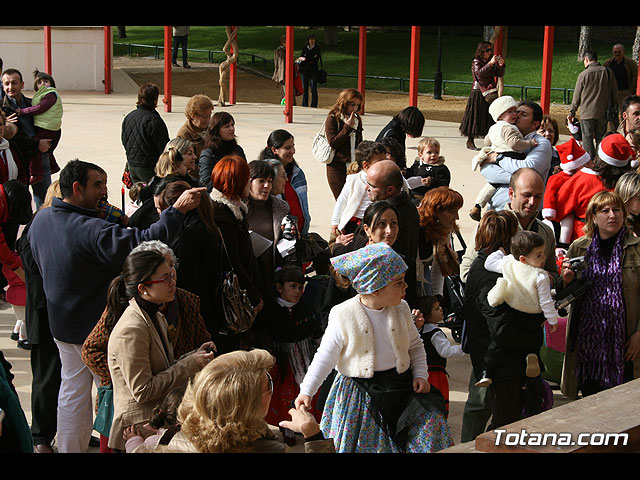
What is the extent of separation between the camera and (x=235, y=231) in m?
5.37

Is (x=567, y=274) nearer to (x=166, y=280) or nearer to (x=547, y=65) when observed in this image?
(x=166, y=280)

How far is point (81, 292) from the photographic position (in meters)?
4.68

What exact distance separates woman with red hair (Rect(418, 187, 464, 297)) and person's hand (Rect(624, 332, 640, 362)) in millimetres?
1322

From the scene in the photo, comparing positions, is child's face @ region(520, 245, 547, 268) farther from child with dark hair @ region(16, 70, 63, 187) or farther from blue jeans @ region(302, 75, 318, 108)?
blue jeans @ region(302, 75, 318, 108)

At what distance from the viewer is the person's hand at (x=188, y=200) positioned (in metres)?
4.76

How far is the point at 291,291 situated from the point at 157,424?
6.15 ft

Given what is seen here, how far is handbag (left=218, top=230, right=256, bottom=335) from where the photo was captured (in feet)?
16.9

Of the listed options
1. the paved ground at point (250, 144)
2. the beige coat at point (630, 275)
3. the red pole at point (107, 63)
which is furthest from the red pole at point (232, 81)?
the beige coat at point (630, 275)

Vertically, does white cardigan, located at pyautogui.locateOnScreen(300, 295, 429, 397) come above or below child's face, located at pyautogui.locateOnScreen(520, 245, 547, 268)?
below

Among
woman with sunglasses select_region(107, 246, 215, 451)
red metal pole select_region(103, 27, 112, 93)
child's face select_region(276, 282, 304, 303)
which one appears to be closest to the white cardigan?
woman with sunglasses select_region(107, 246, 215, 451)

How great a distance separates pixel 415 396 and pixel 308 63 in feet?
63.0

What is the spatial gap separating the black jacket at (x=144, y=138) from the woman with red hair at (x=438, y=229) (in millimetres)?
3498

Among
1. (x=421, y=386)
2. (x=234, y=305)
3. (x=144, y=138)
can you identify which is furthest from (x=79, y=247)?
(x=144, y=138)

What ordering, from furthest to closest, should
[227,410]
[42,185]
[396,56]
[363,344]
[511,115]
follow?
[396,56] < [42,185] < [511,115] < [363,344] < [227,410]
